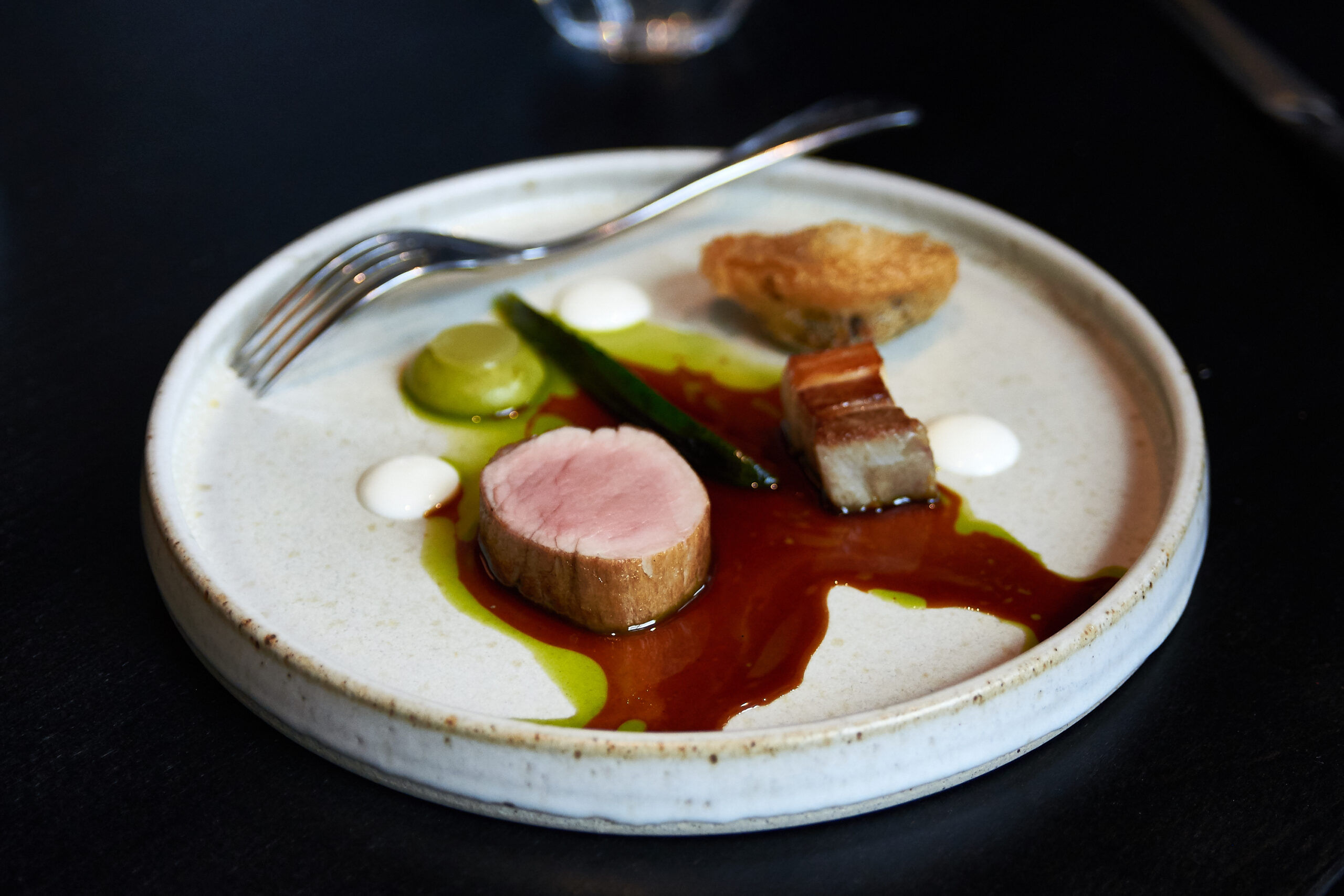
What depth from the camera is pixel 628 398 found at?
2061mm

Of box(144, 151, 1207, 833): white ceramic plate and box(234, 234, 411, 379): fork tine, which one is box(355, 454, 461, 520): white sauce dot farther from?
box(234, 234, 411, 379): fork tine

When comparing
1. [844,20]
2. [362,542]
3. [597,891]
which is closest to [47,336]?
[362,542]

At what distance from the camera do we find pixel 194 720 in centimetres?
159

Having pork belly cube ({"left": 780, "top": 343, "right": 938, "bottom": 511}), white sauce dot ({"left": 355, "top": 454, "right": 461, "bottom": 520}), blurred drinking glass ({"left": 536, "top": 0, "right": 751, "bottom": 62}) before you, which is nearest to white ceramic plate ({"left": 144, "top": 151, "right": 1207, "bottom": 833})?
white sauce dot ({"left": 355, "top": 454, "right": 461, "bottom": 520})

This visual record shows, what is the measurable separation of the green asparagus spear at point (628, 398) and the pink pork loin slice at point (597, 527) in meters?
0.11

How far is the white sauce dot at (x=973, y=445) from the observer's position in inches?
76.2

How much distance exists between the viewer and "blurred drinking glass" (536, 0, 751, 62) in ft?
12.0

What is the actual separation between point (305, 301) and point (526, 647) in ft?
2.84

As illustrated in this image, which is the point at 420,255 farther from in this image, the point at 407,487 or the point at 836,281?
the point at 836,281

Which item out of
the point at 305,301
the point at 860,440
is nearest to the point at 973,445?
the point at 860,440

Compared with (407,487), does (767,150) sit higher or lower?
higher

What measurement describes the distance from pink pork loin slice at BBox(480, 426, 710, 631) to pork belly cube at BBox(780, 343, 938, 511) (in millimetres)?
196

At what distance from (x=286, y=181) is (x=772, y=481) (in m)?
1.71

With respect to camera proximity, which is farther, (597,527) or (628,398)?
(628,398)
